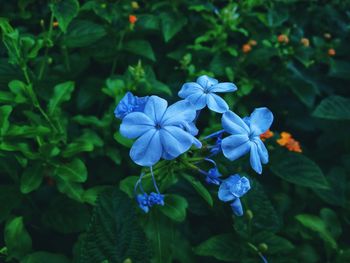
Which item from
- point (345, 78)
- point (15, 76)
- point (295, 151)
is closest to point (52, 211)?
point (15, 76)

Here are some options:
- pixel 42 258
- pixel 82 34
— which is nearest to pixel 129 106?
pixel 42 258

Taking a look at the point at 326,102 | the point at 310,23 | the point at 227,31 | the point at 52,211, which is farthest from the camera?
the point at 310,23

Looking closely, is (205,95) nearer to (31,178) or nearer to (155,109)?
(155,109)

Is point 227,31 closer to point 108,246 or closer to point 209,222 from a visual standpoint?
point 209,222

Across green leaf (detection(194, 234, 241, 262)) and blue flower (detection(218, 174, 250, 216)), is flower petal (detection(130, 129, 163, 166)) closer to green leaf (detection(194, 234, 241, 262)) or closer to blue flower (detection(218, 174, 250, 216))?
blue flower (detection(218, 174, 250, 216))

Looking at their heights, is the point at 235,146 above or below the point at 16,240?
above

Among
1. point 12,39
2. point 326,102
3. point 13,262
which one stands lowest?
point 13,262
